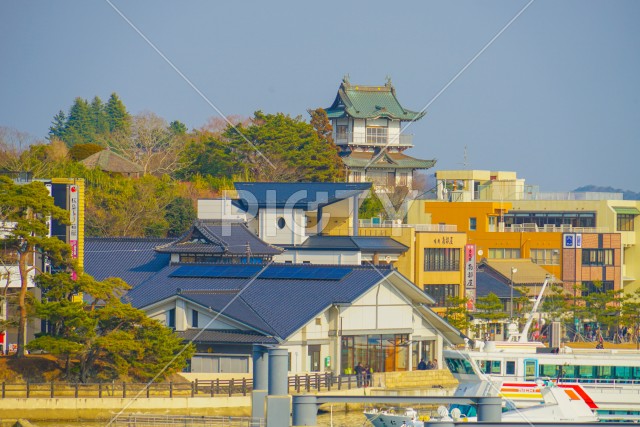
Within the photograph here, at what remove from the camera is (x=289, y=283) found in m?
44.8

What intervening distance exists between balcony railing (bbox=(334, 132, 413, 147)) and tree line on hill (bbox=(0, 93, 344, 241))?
636 cm

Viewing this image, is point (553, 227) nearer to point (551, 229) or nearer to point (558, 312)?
point (551, 229)

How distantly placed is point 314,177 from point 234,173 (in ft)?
16.7

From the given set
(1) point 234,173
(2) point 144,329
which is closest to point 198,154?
(1) point 234,173

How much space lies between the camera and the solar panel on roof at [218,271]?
151ft

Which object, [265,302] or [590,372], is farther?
A: [265,302]

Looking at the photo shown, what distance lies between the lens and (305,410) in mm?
15531

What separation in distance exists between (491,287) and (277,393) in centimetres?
4890

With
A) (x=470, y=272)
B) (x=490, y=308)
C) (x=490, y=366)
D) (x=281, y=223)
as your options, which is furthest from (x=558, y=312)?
(x=490, y=366)

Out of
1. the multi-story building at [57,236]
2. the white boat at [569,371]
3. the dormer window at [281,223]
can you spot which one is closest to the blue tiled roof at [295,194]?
the dormer window at [281,223]

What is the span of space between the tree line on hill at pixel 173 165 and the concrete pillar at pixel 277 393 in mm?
40749

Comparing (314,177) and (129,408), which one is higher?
(314,177)

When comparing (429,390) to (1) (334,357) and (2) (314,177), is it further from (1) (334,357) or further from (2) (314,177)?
(2) (314,177)

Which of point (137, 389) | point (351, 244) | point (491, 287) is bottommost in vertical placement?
point (137, 389)
